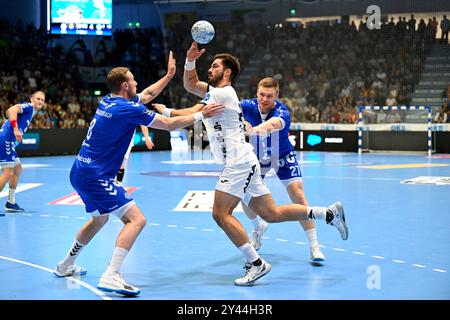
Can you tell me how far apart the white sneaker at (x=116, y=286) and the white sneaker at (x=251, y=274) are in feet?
3.20

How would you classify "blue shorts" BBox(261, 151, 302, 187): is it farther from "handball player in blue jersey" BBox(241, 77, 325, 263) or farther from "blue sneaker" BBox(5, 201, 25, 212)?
"blue sneaker" BBox(5, 201, 25, 212)

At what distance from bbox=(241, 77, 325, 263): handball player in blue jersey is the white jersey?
68 centimetres

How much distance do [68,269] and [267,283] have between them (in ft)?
6.33

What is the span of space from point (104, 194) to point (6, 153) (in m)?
5.83

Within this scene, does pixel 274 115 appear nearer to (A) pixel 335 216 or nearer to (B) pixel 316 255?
(A) pixel 335 216

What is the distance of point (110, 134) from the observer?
22.2ft

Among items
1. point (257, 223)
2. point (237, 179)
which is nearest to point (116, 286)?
point (237, 179)

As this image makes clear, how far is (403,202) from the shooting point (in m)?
13.3

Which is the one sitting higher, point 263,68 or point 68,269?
point 263,68

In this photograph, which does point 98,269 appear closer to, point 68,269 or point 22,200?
point 68,269

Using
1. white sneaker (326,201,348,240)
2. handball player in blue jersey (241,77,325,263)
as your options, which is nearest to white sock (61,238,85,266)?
handball player in blue jersey (241,77,325,263)

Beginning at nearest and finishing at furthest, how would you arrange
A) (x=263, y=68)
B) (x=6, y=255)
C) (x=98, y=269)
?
1. (x=98, y=269)
2. (x=6, y=255)
3. (x=263, y=68)
